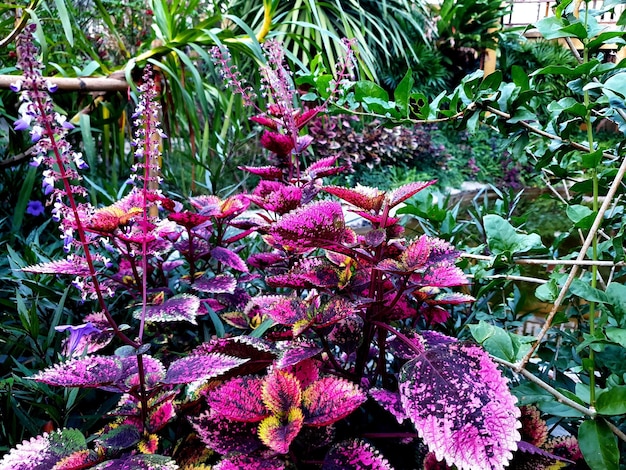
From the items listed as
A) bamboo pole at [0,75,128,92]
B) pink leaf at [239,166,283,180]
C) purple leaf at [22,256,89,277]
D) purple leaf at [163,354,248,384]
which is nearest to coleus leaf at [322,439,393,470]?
purple leaf at [163,354,248,384]

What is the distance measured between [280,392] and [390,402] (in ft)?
0.39

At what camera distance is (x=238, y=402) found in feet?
1.64

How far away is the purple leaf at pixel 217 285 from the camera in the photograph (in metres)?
0.78

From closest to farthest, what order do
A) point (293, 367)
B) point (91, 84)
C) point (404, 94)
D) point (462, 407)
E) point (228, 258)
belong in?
point (462, 407)
point (293, 367)
point (404, 94)
point (228, 258)
point (91, 84)

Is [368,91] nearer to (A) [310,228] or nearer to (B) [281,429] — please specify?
(A) [310,228]

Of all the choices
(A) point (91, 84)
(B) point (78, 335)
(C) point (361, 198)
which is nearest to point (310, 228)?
(C) point (361, 198)

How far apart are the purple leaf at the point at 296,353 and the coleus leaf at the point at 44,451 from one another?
9.3 inches

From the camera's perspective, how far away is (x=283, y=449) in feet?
1.42

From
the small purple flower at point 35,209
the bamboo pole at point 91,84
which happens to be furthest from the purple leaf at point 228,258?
the small purple flower at point 35,209

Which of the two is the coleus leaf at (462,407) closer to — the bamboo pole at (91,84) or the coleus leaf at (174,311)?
the coleus leaf at (174,311)

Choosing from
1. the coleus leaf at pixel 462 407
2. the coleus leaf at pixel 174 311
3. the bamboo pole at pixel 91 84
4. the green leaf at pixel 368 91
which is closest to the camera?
the coleus leaf at pixel 462 407

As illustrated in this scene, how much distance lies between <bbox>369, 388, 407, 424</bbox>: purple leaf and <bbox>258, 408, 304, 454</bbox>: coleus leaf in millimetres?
90

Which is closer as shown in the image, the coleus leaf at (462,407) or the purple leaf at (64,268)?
the coleus leaf at (462,407)

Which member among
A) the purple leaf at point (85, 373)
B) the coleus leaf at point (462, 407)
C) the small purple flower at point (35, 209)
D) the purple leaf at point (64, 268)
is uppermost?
the purple leaf at point (64, 268)
